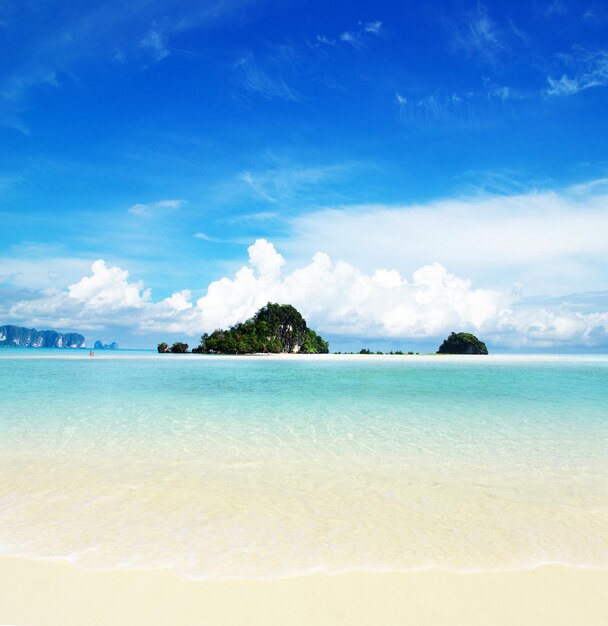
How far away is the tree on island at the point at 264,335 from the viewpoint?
124250 millimetres

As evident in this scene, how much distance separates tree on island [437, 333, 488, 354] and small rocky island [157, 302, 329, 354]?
190ft

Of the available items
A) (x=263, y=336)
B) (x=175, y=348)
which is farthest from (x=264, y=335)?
(x=175, y=348)

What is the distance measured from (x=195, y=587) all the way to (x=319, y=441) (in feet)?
22.7

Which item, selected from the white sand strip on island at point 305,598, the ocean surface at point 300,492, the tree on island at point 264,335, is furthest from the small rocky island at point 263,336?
the white sand strip on island at point 305,598

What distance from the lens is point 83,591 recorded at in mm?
4117

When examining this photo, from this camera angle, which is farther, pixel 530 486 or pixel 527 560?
pixel 530 486

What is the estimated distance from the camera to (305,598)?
4047mm

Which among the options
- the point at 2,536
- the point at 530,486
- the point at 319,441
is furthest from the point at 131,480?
the point at 530,486

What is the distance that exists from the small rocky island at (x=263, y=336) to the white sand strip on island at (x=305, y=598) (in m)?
119

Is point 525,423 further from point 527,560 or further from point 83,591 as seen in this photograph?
point 83,591

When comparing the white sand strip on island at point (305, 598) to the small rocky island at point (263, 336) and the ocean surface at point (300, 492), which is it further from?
the small rocky island at point (263, 336)

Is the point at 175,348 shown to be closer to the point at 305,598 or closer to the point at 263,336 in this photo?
the point at 263,336

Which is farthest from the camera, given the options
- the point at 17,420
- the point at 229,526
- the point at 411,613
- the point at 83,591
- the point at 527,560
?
the point at 17,420

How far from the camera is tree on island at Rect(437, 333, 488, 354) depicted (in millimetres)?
158250
